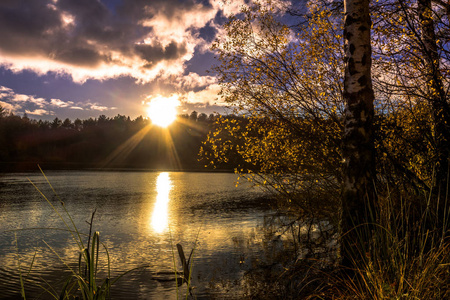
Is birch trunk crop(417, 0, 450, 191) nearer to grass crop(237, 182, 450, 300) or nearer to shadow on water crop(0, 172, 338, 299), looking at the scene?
grass crop(237, 182, 450, 300)

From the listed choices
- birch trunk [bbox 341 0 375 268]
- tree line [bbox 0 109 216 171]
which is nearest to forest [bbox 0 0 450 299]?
birch trunk [bbox 341 0 375 268]

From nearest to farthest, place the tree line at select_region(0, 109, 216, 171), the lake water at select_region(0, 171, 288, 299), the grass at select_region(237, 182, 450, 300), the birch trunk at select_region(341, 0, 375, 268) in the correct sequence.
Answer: the grass at select_region(237, 182, 450, 300) → the birch trunk at select_region(341, 0, 375, 268) → the lake water at select_region(0, 171, 288, 299) → the tree line at select_region(0, 109, 216, 171)

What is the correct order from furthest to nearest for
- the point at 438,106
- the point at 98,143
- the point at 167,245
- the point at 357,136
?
the point at 98,143 → the point at 167,245 → the point at 438,106 → the point at 357,136

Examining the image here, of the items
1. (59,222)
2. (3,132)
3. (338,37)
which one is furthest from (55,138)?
(338,37)

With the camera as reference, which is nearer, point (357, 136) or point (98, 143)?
point (357, 136)

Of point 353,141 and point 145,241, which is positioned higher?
point 353,141

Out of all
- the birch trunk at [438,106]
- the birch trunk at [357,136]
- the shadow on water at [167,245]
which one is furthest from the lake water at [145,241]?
the birch trunk at [438,106]

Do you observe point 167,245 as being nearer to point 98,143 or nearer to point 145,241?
point 145,241

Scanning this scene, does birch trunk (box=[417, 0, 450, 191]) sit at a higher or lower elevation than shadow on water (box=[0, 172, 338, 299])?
higher

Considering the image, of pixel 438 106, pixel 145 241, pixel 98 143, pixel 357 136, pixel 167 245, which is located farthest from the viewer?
pixel 98 143

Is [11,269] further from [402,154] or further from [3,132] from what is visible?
[3,132]

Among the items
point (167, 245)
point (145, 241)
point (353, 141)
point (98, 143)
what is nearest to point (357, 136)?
point (353, 141)

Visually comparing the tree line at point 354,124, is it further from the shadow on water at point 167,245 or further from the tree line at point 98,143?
the tree line at point 98,143

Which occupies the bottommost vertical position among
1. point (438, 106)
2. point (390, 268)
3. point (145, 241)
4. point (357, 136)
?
point (145, 241)
